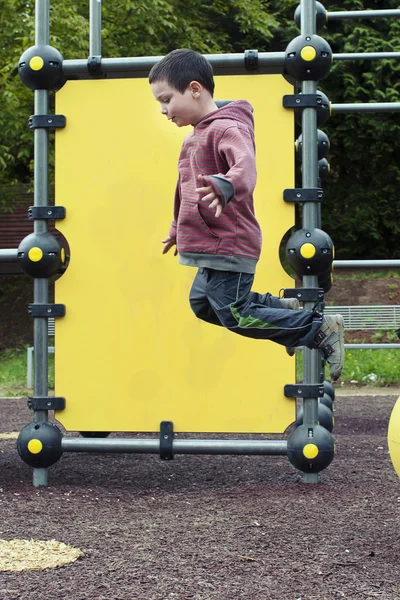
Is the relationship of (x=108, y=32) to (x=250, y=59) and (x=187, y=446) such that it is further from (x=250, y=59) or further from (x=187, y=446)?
(x=187, y=446)

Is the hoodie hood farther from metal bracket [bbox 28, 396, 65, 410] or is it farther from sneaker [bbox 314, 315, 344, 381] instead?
metal bracket [bbox 28, 396, 65, 410]

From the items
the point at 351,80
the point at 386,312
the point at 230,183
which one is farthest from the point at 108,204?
the point at 351,80

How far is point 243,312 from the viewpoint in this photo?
9.93 ft

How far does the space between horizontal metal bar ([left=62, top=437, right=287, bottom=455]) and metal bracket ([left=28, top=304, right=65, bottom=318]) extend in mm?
589

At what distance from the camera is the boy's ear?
9.45 ft

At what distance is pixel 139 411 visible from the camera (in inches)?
162

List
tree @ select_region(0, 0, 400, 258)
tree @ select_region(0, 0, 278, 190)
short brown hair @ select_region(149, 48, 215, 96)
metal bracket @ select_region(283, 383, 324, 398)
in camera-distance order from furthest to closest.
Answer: tree @ select_region(0, 0, 400, 258)
tree @ select_region(0, 0, 278, 190)
metal bracket @ select_region(283, 383, 324, 398)
short brown hair @ select_region(149, 48, 215, 96)

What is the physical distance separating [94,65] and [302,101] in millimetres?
994

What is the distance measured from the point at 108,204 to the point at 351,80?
613 inches

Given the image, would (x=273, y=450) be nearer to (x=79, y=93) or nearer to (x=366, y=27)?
(x=79, y=93)

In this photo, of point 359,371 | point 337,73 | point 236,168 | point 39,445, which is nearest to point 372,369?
point 359,371

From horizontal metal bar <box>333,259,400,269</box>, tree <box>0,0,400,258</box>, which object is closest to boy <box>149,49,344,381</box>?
horizontal metal bar <box>333,259,400,269</box>

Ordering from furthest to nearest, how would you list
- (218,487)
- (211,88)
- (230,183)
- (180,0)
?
(180,0)
(218,487)
(211,88)
(230,183)

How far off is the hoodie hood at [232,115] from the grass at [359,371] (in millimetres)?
6682
